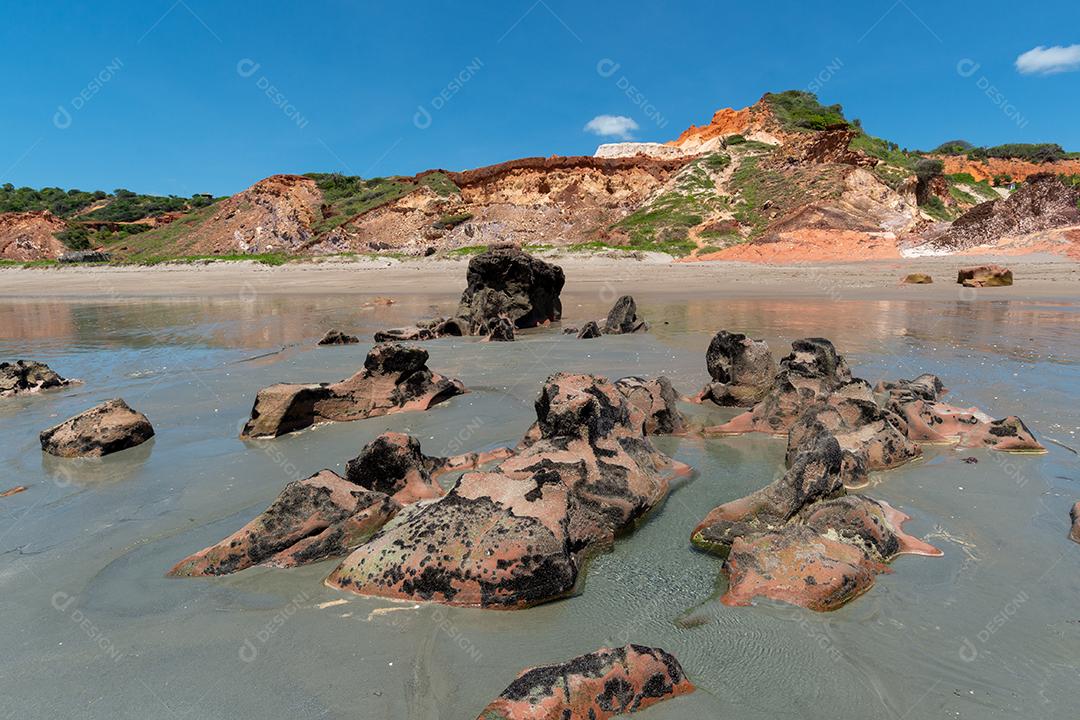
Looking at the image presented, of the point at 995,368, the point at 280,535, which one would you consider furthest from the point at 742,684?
the point at 995,368

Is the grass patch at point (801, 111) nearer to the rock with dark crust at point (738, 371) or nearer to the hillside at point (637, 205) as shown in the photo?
the hillside at point (637, 205)

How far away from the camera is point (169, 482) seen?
4254 mm

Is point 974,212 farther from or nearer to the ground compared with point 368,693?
farther from the ground

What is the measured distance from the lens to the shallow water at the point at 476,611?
2.12 meters

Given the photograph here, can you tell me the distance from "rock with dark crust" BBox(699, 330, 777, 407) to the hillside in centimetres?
2211

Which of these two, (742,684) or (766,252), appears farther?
(766,252)

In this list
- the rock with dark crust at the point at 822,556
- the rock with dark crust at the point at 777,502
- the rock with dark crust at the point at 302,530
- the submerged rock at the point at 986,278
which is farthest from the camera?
the submerged rock at the point at 986,278

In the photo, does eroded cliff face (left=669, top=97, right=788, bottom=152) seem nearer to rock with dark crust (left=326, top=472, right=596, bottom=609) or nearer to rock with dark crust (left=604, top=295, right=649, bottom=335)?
rock with dark crust (left=604, top=295, right=649, bottom=335)

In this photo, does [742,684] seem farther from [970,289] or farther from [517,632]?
[970,289]

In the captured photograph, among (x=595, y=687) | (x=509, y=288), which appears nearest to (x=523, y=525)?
(x=595, y=687)

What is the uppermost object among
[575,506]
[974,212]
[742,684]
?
[974,212]

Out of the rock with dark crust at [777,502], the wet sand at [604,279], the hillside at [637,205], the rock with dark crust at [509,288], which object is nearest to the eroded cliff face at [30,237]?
the hillside at [637,205]

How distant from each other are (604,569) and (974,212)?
28.4 metres

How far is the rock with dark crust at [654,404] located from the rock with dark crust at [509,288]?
8.00 metres
